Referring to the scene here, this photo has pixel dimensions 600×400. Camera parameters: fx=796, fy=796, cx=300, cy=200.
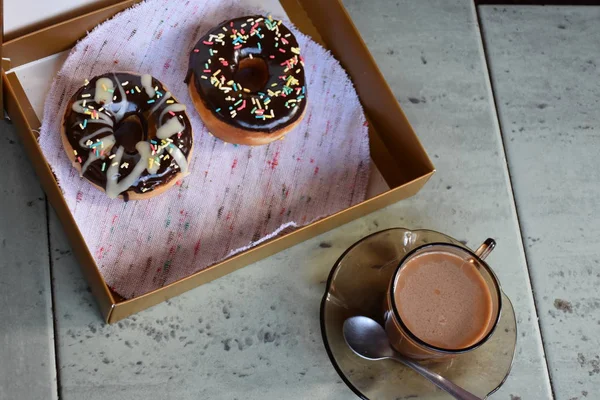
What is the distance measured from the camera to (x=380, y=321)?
3.47ft

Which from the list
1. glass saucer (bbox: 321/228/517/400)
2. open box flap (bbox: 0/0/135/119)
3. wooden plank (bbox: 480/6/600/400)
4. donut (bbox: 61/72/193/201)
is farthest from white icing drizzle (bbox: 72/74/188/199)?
wooden plank (bbox: 480/6/600/400)

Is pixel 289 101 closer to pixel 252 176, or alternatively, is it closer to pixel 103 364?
pixel 252 176

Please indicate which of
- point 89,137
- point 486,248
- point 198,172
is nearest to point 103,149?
point 89,137

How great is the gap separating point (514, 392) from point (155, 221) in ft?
1.78

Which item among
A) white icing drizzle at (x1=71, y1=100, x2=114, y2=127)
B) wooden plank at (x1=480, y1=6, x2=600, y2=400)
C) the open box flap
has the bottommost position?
wooden plank at (x1=480, y1=6, x2=600, y2=400)

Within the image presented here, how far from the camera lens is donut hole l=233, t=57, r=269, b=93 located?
1.19 meters

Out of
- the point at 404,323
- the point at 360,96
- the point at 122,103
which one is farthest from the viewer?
the point at 360,96

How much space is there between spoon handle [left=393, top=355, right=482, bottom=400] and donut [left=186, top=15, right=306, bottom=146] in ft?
1.21

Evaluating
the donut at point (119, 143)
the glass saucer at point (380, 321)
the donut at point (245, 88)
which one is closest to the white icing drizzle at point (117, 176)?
the donut at point (119, 143)

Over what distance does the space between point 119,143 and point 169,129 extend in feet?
0.27

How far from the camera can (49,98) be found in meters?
1.11

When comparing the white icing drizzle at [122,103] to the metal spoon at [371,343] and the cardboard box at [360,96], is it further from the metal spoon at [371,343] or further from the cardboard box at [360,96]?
the metal spoon at [371,343]

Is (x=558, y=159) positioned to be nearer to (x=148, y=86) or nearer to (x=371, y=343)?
(x=371, y=343)

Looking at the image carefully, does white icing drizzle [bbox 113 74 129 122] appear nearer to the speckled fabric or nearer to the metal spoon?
the speckled fabric
